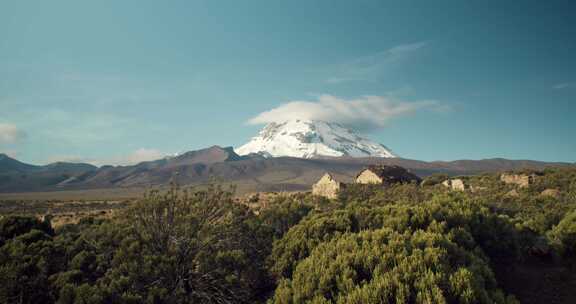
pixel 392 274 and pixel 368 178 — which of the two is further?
pixel 368 178

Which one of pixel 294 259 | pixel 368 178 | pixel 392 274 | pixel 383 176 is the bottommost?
pixel 294 259

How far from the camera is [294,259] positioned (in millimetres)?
10141

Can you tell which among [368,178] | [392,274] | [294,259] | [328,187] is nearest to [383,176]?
[368,178]

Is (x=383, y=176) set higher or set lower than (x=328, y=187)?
higher

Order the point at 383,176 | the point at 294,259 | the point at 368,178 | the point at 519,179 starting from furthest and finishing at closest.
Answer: the point at 368,178
the point at 383,176
the point at 519,179
the point at 294,259

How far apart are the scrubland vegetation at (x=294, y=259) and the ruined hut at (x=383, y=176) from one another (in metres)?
21.3

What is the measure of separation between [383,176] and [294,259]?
28.0m

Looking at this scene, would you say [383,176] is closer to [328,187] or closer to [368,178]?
[368,178]

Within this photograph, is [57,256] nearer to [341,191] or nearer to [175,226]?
[175,226]

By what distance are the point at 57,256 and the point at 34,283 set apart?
2594 mm

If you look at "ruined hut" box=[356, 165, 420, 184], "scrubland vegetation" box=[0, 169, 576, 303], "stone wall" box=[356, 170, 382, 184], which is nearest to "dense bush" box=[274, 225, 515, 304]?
"scrubland vegetation" box=[0, 169, 576, 303]

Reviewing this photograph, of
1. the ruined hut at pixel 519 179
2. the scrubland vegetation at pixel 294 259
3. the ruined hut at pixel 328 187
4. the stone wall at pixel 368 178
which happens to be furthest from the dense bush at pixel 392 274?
the ruined hut at pixel 519 179

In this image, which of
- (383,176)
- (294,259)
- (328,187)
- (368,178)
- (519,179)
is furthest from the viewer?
(368,178)

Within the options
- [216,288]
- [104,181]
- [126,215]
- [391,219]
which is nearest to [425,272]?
[391,219]
